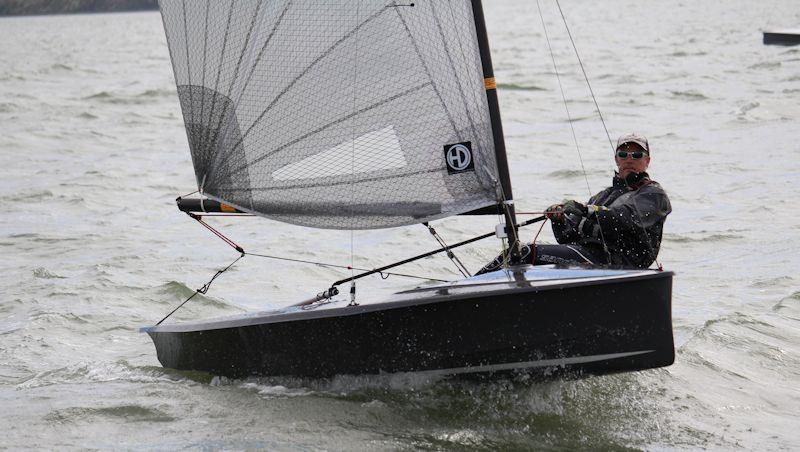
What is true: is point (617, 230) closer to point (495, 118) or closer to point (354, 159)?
point (495, 118)

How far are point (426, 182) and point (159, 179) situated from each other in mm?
7481

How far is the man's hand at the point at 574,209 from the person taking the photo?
16.3 ft

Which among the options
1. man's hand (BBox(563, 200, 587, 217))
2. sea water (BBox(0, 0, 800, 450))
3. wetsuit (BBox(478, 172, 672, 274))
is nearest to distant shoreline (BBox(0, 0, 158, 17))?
sea water (BBox(0, 0, 800, 450))

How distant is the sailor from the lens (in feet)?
16.5

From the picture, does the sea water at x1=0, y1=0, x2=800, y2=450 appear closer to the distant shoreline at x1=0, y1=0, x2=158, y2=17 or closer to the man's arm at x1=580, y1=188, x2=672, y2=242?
the man's arm at x1=580, y1=188, x2=672, y2=242

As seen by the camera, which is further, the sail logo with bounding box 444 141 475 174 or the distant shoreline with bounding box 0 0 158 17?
the distant shoreline with bounding box 0 0 158 17

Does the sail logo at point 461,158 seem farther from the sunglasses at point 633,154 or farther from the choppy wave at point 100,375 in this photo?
the choppy wave at point 100,375

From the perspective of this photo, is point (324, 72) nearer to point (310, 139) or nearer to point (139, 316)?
point (310, 139)

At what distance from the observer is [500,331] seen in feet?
15.0

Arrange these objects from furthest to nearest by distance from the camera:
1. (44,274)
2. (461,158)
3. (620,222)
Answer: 1. (44,274)
2. (620,222)
3. (461,158)

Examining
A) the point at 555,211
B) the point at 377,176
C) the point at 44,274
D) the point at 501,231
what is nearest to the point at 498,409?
the point at 501,231

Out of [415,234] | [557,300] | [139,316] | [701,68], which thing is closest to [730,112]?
[701,68]

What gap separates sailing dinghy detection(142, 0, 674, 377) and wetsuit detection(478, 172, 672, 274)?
241 millimetres

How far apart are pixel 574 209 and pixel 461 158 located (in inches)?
21.8
